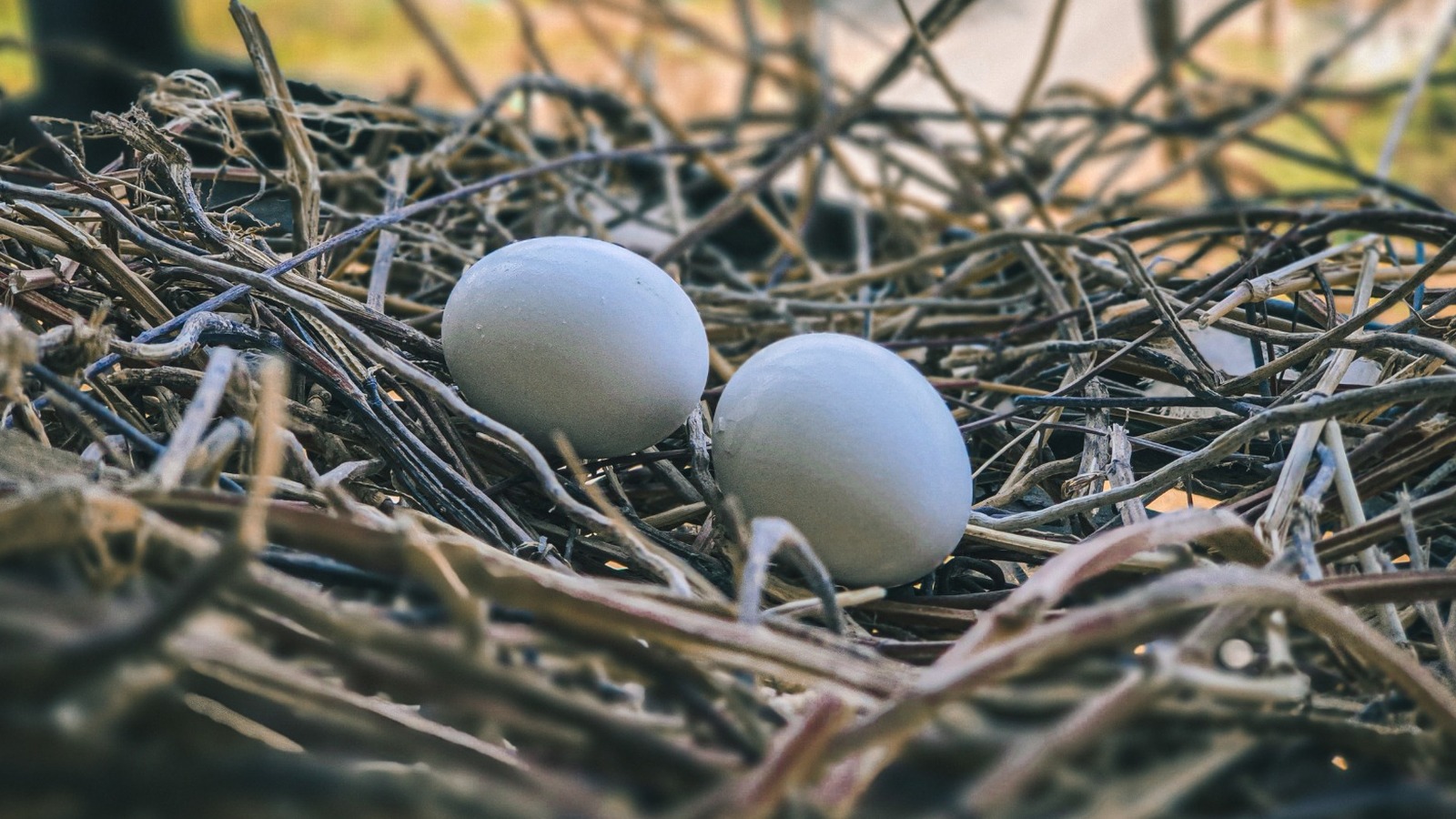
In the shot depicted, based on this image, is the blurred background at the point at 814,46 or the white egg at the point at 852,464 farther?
the blurred background at the point at 814,46

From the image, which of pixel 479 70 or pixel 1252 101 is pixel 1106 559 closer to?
pixel 1252 101

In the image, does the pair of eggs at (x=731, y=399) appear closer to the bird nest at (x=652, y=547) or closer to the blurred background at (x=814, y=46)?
the bird nest at (x=652, y=547)

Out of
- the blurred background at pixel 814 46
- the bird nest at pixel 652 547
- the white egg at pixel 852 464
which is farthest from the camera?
the blurred background at pixel 814 46

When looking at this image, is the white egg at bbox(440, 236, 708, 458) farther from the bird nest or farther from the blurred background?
the blurred background

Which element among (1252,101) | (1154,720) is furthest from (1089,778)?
(1252,101)

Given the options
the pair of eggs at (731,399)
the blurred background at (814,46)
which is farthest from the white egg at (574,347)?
the blurred background at (814,46)

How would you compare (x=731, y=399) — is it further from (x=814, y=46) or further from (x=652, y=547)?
(x=814, y=46)

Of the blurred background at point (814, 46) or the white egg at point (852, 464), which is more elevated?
the blurred background at point (814, 46)
